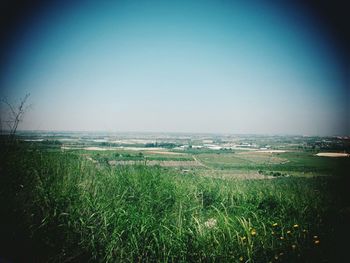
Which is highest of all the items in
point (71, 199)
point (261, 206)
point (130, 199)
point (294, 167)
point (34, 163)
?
point (34, 163)

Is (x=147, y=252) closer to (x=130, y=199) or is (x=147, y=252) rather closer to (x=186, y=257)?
(x=186, y=257)

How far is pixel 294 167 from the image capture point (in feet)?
82.1

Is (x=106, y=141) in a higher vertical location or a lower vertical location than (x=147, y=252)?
higher

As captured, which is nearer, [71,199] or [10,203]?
[10,203]

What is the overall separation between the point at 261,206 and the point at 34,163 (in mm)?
6488

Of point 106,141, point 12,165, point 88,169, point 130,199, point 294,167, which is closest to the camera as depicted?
point 12,165

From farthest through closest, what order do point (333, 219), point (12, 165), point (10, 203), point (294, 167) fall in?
point (294, 167) < point (12, 165) < point (333, 219) < point (10, 203)

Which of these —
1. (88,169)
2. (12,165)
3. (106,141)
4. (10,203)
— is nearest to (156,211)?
(88,169)

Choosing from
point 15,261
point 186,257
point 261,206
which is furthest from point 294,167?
point 15,261

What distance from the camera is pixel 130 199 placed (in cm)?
594

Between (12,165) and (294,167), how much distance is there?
85.9ft

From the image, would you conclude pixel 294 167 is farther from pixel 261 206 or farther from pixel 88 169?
pixel 88 169

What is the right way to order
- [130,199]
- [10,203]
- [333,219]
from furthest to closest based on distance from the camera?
1. [130,199]
2. [333,219]
3. [10,203]

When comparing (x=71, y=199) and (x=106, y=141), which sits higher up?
(x=106, y=141)
